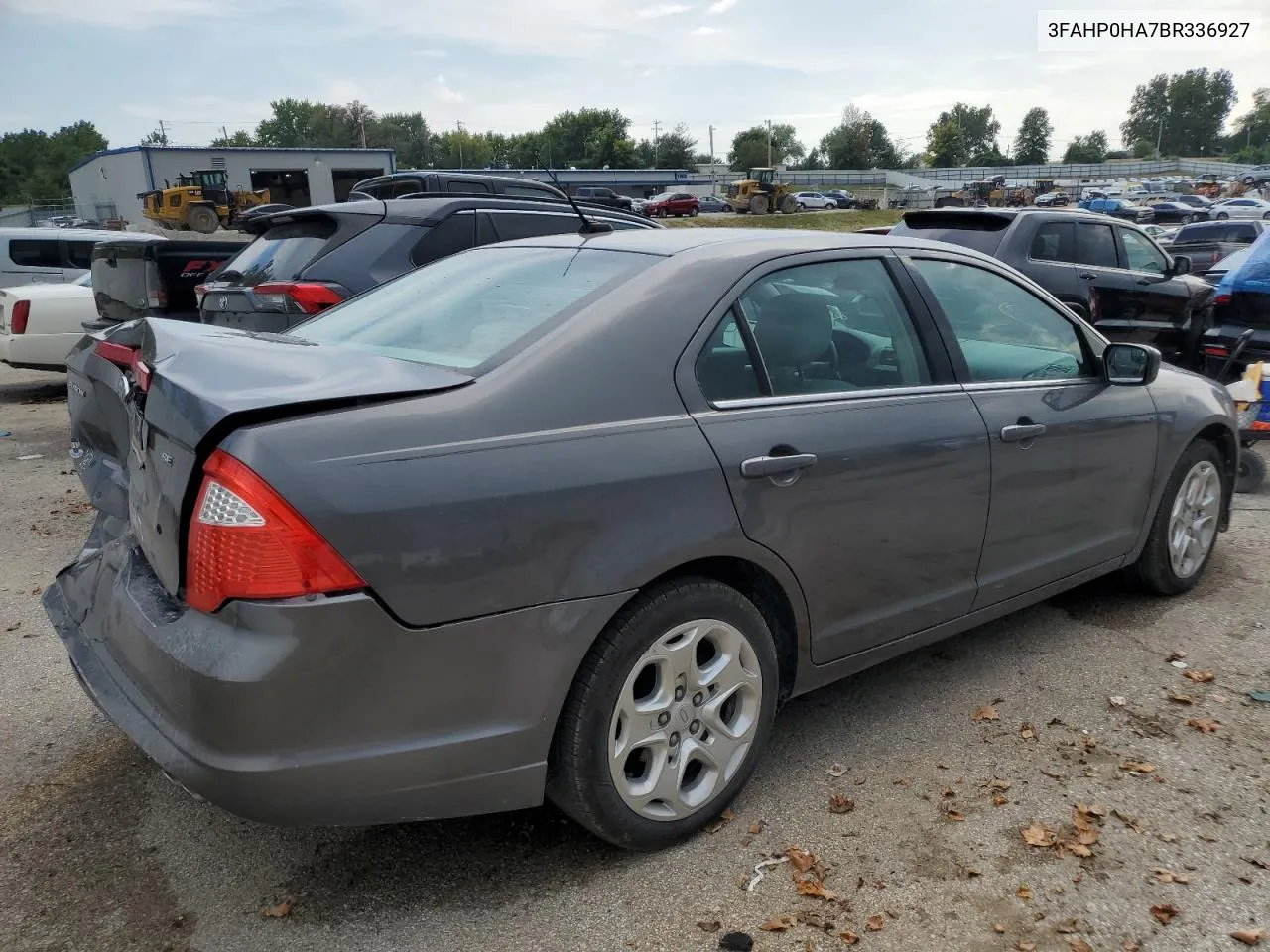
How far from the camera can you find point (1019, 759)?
3.20m

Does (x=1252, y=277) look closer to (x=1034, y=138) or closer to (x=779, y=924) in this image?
(x=779, y=924)

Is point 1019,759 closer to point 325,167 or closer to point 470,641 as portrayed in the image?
point 470,641

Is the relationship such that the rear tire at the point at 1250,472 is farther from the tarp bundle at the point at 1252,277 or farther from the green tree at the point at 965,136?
the green tree at the point at 965,136

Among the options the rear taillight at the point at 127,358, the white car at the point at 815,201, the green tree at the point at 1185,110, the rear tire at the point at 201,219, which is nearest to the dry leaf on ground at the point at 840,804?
the rear taillight at the point at 127,358

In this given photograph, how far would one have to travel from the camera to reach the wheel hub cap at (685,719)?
101 inches

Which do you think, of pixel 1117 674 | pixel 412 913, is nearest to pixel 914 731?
pixel 1117 674

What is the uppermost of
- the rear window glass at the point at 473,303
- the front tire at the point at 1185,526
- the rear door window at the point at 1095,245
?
the rear window glass at the point at 473,303

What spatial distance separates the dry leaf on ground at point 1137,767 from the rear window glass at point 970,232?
6194mm

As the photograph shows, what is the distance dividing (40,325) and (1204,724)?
34.1 ft

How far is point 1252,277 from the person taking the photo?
23.6 ft

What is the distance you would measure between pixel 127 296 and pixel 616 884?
293 inches

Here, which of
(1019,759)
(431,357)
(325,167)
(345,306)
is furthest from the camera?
(325,167)

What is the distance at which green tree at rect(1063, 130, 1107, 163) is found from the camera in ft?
427

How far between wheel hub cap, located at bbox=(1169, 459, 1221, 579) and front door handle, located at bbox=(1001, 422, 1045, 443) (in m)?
1.25
